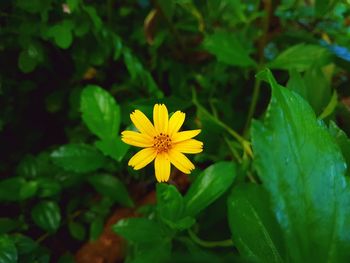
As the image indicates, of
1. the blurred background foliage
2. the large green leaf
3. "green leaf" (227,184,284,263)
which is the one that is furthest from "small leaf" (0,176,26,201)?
the large green leaf

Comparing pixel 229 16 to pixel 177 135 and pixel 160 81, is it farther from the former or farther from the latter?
pixel 177 135

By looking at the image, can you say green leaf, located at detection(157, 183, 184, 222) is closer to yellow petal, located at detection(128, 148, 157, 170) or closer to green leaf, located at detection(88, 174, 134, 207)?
yellow petal, located at detection(128, 148, 157, 170)

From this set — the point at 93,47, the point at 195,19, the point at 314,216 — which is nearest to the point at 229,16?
the point at 195,19

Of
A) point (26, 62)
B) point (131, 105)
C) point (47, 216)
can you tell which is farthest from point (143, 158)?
point (26, 62)

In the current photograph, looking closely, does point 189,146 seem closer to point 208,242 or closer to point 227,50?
point 208,242

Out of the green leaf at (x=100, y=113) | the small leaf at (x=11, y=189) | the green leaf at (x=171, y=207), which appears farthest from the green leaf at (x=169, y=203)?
the small leaf at (x=11, y=189)
